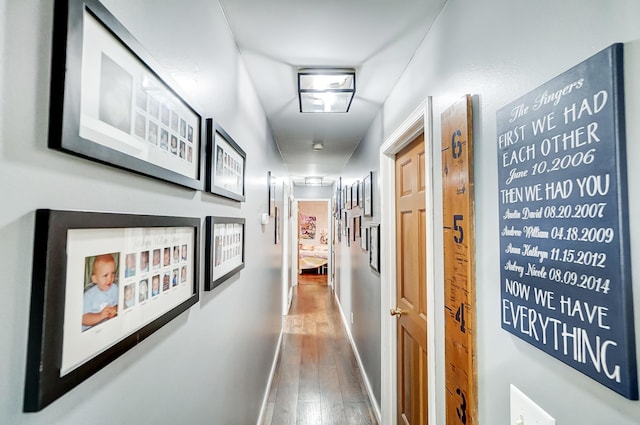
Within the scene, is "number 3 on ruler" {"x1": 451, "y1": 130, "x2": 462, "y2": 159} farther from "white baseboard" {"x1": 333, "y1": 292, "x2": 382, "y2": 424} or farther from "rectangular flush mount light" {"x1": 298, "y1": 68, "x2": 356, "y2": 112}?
"white baseboard" {"x1": 333, "y1": 292, "x2": 382, "y2": 424}

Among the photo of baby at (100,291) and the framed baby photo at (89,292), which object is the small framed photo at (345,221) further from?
the photo of baby at (100,291)


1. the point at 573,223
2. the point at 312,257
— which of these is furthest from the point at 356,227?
the point at 312,257

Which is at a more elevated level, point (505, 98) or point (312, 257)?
point (505, 98)

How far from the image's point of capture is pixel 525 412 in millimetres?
740

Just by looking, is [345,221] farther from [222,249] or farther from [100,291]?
[100,291]

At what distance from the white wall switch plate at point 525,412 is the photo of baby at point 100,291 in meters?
0.95

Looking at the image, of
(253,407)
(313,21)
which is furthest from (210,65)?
(253,407)

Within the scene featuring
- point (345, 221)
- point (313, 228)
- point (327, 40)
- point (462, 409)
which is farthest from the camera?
point (313, 228)

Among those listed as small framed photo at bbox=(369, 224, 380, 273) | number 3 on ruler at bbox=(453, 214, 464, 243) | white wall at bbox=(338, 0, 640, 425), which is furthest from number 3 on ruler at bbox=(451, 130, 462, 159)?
small framed photo at bbox=(369, 224, 380, 273)

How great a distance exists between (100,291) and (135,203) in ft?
0.65

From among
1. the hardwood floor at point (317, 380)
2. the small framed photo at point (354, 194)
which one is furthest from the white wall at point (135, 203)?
the small framed photo at point (354, 194)

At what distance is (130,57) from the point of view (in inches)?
23.9

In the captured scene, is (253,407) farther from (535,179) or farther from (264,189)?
(535,179)

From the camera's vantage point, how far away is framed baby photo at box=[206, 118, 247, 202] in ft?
3.51
